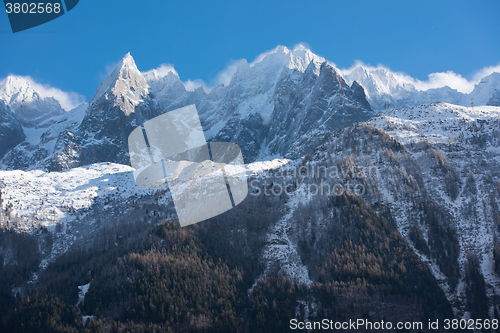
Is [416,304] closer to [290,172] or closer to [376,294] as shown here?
[376,294]

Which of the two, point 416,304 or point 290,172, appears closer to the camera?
point 416,304

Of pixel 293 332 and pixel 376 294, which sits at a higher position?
pixel 376 294

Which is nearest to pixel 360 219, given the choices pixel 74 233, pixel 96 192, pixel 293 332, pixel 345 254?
pixel 345 254

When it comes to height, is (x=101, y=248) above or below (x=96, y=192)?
below

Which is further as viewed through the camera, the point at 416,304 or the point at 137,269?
the point at 137,269

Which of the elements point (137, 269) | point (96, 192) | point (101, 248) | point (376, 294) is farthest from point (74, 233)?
point (376, 294)

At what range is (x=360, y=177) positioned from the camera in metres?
112

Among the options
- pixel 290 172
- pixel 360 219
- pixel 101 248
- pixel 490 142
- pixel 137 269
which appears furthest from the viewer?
pixel 290 172

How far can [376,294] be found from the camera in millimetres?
75688

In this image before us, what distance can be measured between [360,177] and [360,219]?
20.3 m

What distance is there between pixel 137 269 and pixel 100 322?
1504 cm

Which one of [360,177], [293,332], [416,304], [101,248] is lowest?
[293,332]

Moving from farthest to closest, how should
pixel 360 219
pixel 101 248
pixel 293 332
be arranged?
1. pixel 101 248
2. pixel 360 219
3. pixel 293 332

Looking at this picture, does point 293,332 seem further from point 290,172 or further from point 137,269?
point 290,172
